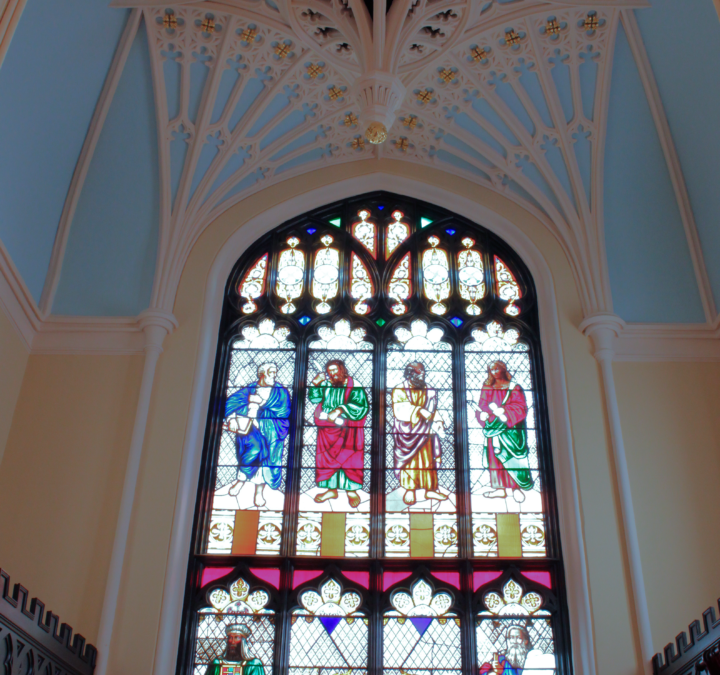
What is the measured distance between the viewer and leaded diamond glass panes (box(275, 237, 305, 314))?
32.1 ft

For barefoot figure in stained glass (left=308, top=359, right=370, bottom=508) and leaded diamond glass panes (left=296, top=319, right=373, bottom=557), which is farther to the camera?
barefoot figure in stained glass (left=308, top=359, right=370, bottom=508)

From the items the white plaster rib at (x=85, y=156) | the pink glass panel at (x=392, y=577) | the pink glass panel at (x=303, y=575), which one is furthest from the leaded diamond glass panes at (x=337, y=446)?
the white plaster rib at (x=85, y=156)

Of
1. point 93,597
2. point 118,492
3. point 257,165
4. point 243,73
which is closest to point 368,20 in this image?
point 243,73

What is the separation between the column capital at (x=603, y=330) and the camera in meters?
8.79

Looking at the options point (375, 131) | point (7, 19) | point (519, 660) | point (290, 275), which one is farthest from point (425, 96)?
point (519, 660)

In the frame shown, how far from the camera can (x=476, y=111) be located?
32.2ft

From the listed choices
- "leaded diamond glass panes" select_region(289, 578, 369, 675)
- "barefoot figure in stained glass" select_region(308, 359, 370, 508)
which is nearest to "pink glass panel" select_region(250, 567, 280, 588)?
"leaded diamond glass panes" select_region(289, 578, 369, 675)

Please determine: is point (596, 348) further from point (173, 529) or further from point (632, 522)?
point (173, 529)

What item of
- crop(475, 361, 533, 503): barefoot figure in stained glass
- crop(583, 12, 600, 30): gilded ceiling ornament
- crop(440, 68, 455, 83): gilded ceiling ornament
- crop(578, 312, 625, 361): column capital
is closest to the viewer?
crop(475, 361, 533, 503): barefoot figure in stained glass

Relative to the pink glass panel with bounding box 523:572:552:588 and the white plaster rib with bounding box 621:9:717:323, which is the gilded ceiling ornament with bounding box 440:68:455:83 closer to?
the white plaster rib with bounding box 621:9:717:323

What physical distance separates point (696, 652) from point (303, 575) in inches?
135

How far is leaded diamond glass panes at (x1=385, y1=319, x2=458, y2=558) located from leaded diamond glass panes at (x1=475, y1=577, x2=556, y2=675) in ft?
2.10

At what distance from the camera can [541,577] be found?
794 cm

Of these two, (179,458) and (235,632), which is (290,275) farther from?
(235,632)
